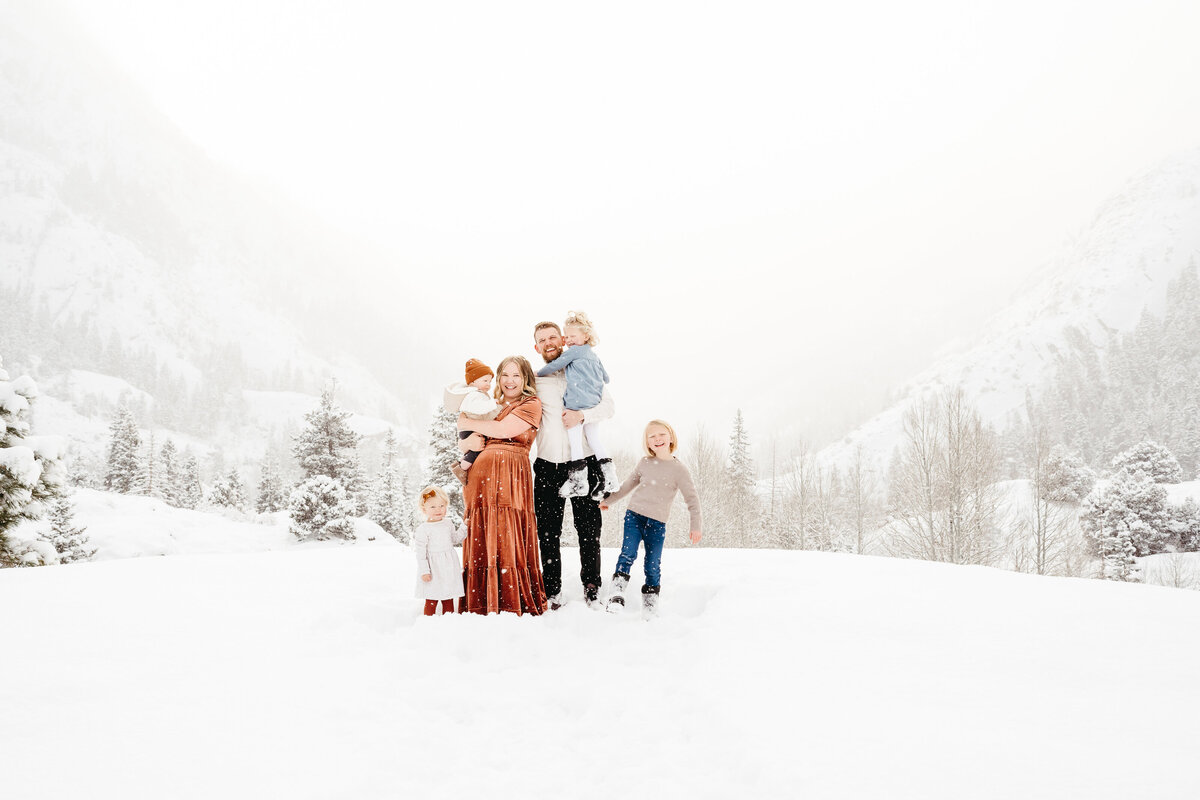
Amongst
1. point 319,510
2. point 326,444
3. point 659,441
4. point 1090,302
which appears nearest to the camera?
point 659,441

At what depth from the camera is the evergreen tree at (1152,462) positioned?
41.2m

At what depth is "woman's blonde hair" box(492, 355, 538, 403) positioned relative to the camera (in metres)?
5.19

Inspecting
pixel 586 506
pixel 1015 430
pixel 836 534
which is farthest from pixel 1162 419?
pixel 586 506

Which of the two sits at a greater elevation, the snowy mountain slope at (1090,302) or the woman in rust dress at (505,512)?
the snowy mountain slope at (1090,302)

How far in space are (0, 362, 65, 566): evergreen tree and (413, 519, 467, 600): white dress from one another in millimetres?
10239

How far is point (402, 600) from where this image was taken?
5539 mm

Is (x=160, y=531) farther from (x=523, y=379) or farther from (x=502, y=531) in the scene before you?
(x=523, y=379)

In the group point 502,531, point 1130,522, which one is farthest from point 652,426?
point 1130,522

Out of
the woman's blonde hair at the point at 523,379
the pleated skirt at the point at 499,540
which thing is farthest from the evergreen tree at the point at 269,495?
the woman's blonde hair at the point at 523,379

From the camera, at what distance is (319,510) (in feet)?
73.5

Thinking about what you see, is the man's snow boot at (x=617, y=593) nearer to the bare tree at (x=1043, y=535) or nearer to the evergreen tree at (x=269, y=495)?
the bare tree at (x=1043, y=535)

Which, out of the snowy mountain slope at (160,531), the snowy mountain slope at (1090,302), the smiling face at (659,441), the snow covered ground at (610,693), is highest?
the snowy mountain slope at (1090,302)

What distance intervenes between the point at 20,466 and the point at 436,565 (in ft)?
34.3

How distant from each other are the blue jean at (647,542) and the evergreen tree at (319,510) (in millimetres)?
20030
